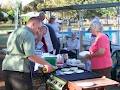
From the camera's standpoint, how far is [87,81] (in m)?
4.30

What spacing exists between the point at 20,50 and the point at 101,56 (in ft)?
5.77

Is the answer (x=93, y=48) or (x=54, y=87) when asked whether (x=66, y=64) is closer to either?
(x=93, y=48)

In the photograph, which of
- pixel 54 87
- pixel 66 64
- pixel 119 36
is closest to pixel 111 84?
pixel 54 87

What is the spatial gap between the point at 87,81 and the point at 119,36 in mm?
7961

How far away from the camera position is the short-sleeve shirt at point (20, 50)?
4047mm

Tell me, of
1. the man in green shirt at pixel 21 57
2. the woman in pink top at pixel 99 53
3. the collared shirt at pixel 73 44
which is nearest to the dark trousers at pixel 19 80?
the man in green shirt at pixel 21 57

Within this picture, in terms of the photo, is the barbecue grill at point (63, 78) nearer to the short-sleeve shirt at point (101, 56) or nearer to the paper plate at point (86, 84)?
the paper plate at point (86, 84)

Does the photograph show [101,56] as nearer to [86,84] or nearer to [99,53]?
[99,53]

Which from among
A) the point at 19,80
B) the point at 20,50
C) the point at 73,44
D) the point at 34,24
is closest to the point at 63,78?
the point at 19,80

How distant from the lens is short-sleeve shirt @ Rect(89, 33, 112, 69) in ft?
17.9

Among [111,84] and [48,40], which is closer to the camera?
[111,84]

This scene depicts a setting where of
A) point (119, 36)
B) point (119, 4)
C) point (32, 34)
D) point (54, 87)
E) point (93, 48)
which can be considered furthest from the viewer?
point (119, 36)

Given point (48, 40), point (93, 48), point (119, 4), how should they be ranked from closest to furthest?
point (93, 48)
point (48, 40)
point (119, 4)

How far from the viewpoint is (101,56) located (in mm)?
5512
